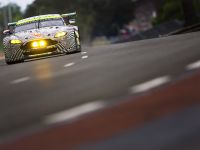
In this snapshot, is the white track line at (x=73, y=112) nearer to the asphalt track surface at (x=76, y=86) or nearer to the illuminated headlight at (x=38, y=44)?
the asphalt track surface at (x=76, y=86)

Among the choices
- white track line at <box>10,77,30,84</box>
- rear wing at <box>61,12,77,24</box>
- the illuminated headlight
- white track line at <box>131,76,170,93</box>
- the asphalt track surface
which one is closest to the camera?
the asphalt track surface

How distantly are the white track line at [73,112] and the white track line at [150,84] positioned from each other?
26.3 inches

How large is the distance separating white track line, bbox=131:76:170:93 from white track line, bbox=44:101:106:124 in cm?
67

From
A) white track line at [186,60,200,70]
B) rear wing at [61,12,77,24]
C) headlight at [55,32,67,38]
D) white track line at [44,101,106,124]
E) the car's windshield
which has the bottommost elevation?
white track line at [44,101,106,124]

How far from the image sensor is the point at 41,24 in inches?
826

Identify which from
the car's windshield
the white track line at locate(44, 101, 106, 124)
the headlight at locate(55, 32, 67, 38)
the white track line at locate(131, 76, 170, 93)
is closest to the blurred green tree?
the car's windshield

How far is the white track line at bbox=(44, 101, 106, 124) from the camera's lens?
6383 mm

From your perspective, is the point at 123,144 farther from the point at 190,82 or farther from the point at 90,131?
the point at 190,82

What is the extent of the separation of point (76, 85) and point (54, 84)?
0.72 meters

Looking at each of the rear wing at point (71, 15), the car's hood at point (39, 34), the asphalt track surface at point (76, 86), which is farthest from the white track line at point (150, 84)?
the rear wing at point (71, 15)

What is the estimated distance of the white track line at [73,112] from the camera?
6.38m

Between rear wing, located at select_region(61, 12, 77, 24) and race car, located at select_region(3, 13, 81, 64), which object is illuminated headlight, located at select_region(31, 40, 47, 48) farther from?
rear wing, located at select_region(61, 12, 77, 24)

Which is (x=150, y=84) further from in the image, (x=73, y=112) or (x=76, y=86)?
(x=73, y=112)

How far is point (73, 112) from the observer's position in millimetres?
6785
